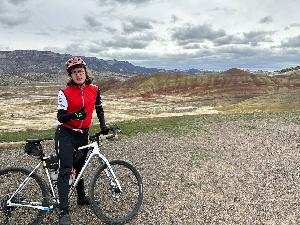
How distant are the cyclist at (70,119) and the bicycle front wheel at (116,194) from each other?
0.75 metres

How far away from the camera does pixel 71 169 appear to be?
921 cm

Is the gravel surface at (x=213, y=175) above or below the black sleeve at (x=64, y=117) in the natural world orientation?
below

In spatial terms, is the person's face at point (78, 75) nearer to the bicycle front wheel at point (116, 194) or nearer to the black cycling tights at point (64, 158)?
the black cycling tights at point (64, 158)

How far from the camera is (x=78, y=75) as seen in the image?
9156 mm

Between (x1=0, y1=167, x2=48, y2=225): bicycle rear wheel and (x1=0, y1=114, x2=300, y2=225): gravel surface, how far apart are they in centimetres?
72

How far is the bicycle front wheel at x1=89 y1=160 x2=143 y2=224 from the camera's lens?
31.6 feet

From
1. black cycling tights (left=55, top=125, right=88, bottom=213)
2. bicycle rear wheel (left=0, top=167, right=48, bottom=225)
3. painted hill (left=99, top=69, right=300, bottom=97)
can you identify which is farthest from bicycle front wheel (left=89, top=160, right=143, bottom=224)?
painted hill (left=99, top=69, right=300, bottom=97)

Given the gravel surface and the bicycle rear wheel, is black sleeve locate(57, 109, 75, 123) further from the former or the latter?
the gravel surface

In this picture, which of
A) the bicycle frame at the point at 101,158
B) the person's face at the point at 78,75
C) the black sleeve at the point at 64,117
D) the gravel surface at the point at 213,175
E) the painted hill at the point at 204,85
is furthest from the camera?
the painted hill at the point at 204,85

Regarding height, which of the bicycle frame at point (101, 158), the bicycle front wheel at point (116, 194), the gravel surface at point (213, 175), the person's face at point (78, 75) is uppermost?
the person's face at point (78, 75)

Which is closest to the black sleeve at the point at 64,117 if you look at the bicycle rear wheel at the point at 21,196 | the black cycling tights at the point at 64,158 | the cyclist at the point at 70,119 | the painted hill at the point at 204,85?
the cyclist at the point at 70,119

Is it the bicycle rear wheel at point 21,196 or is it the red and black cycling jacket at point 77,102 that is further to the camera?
the bicycle rear wheel at point 21,196

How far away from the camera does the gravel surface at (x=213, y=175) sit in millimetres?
10633

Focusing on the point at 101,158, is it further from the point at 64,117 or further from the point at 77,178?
the point at 64,117
